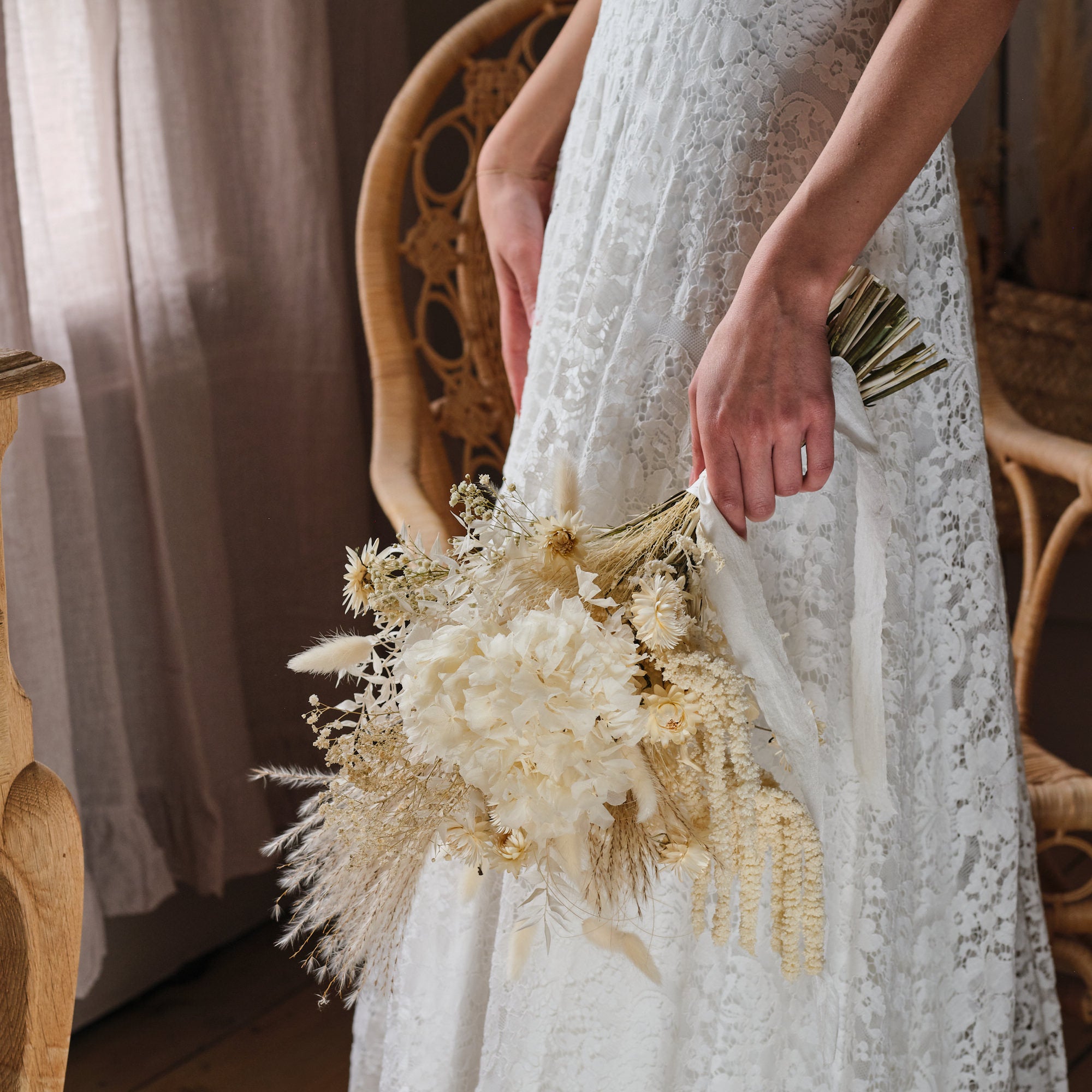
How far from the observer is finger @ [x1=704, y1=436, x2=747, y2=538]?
0.66 meters

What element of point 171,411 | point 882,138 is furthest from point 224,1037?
point 882,138

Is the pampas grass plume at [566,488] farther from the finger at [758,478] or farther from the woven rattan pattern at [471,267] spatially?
the woven rattan pattern at [471,267]

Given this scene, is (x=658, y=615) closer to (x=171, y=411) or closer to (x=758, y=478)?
(x=758, y=478)

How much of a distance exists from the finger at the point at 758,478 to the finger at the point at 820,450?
0.02 metres

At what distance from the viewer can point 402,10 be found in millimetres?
1633

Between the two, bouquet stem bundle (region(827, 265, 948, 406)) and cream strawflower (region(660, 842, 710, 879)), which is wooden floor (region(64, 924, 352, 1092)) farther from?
bouquet stem bundle (region(827, 265, 948, 406))

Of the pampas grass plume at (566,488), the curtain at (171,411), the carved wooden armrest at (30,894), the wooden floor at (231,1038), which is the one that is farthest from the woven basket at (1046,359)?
the carved wooden armrest at (30,894)

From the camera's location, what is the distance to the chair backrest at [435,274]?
4.30 feet

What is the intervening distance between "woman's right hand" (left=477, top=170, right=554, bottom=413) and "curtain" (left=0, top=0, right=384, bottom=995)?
50cm

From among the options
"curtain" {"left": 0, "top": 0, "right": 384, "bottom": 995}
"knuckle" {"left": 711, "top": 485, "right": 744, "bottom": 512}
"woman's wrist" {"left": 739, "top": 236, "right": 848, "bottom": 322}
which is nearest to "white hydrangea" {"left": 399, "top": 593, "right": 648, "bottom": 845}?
"knuckle" {"left": 711, "top": 485, "right": 744, "bottom": 512}

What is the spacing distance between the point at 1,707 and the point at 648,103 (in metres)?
0.59

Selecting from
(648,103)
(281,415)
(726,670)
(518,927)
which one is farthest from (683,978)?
(281,415)

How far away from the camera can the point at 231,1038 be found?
1429 mm

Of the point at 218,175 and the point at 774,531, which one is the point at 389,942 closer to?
the point at 774,531
